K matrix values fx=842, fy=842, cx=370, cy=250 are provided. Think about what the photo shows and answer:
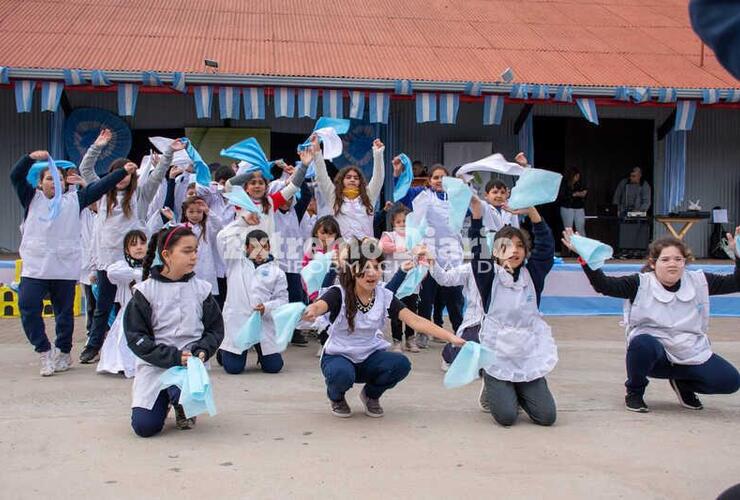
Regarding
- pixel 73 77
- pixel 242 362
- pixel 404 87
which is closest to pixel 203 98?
pixel 73 77

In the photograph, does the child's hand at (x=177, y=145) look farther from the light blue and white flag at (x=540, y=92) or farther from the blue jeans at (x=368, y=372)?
the light blue and white flag at (x=540, y=92)

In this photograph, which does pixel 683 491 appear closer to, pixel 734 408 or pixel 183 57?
pixel 734 408

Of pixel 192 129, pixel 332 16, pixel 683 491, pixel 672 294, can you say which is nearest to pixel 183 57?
pixel 192 129

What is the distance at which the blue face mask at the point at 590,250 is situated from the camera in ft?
16.2

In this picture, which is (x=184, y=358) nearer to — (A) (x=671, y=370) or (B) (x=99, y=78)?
(A) (x=671, y=370)

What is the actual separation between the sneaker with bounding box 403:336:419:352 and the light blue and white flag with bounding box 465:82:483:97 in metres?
5.22

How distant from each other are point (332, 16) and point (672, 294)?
1111 cm

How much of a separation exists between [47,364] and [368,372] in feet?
8.66

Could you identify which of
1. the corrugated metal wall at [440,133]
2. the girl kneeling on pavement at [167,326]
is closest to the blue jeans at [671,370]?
the girl kneeling on pavement at [167,326]

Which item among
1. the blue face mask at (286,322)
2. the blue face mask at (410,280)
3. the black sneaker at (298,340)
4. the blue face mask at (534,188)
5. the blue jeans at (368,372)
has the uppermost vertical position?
the blue face mask at (534,188)

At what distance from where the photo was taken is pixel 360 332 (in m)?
5.02

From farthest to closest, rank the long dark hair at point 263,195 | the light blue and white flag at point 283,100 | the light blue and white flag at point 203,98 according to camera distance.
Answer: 1. the light blue and white flag at point 283,100
2. the light blue and white flag at point 203,98
3. the long dark hair at point 263,195

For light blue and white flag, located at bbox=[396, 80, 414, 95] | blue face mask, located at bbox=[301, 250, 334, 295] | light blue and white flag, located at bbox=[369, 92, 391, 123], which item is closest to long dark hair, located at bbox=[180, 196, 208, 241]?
blue face mask, located at bbox=[301, 250, 334, 295]

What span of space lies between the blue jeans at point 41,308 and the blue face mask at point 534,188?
11.3ft
